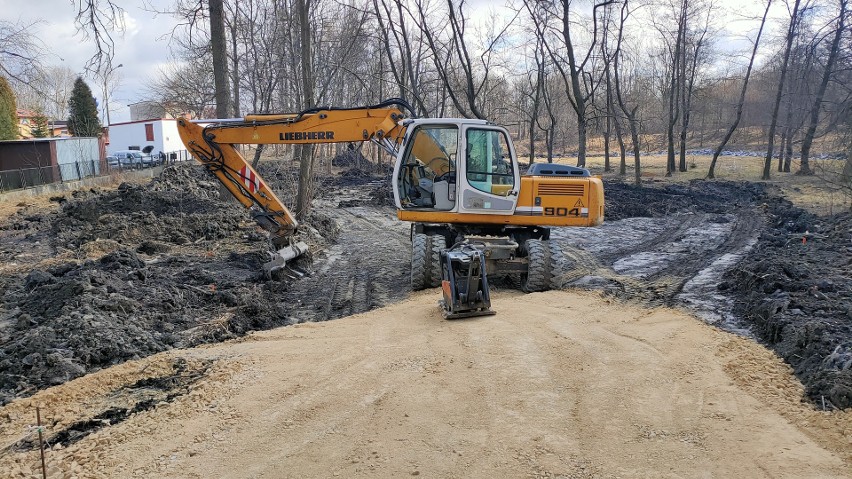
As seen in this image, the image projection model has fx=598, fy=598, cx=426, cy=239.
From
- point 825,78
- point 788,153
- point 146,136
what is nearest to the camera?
point 825,78

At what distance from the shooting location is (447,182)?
9984 mm

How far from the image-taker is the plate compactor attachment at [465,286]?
758 cm

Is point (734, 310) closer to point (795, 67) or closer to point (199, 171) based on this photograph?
point (199, 171)

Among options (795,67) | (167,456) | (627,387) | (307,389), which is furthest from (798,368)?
(795,67)

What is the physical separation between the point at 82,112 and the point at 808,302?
44.3 m

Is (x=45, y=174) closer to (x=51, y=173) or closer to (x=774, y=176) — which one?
(x=51, y=173)

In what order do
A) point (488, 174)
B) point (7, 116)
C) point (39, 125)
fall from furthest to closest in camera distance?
point (39, 125), point (7, 116), point (488, 174)

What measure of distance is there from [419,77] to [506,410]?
30.5 m

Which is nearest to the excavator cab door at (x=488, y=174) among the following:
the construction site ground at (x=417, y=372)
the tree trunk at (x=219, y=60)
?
the construction site ground at (x=417, y=372)

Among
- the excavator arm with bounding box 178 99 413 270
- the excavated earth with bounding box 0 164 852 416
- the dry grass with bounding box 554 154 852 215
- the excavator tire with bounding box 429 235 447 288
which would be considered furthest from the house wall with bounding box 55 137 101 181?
the dry grass with bounding box 554 154 852 215

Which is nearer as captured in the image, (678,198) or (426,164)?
(426,164)

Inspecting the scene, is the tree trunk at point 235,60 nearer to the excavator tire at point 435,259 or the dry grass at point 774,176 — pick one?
the excavator tire at point 435,259

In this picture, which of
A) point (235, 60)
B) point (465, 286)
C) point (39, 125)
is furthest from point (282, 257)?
point (39, 125)

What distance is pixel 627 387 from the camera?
565cm
